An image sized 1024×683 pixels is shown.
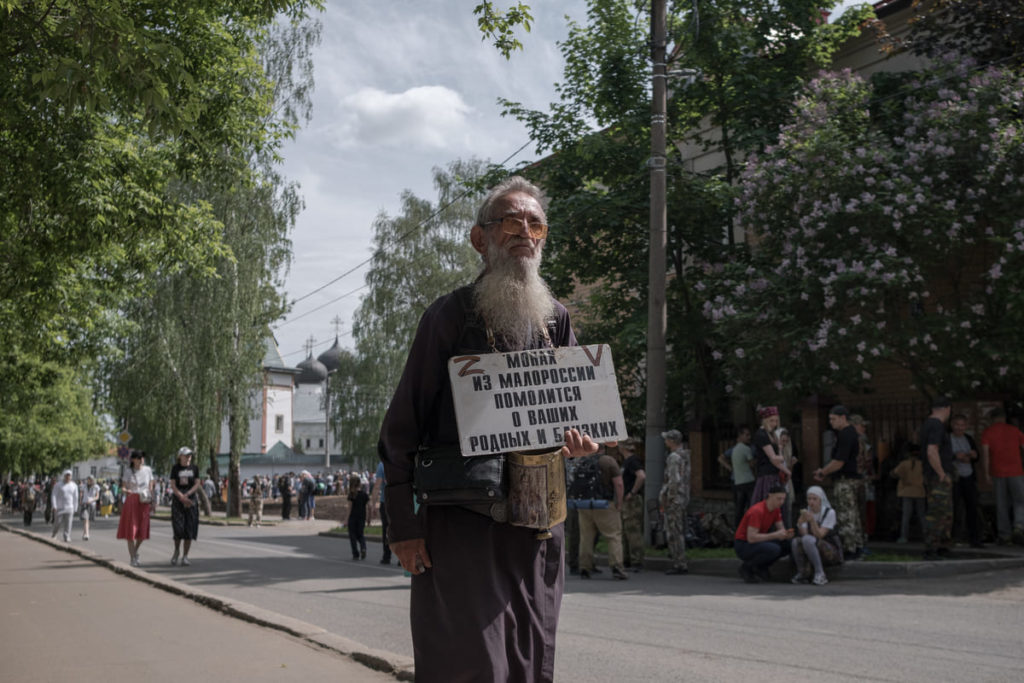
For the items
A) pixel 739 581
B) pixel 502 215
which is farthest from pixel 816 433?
pixel 502 215

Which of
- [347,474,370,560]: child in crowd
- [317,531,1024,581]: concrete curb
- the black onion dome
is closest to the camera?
[317,531,1024,581]: concrete curb

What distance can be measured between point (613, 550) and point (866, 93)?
8.69 metres

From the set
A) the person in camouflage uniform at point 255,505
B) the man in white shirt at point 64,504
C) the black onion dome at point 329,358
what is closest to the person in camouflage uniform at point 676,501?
the man in white shirt at point 64,504

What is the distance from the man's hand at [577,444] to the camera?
3396 mm

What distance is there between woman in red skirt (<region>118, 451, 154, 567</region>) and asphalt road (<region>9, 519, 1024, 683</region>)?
2.49ft

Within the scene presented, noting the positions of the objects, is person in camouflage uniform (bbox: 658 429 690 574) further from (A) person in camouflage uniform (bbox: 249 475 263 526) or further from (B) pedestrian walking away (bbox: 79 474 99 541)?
(A) person in camouflage uniform (bbox: 249 475 263 526)

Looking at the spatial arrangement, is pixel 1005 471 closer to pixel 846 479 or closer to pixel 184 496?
pixel 846 479

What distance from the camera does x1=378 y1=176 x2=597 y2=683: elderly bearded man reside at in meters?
3.16

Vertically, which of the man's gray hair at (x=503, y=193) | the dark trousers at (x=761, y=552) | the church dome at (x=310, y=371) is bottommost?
the dark trousers at (x=761, y=552)

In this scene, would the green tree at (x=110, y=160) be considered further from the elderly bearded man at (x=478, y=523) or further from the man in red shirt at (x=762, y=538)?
the man in red shirt at (x=762, y=538)

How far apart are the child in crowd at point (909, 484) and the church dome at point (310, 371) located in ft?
323

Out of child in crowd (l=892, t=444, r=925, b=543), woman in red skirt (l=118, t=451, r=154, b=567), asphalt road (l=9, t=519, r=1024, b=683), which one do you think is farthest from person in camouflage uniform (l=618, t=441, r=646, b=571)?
woman in red skirt (l=118, t=451, r=154, b=567)

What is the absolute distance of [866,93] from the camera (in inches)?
651

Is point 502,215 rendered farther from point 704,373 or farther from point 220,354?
point 220,354
